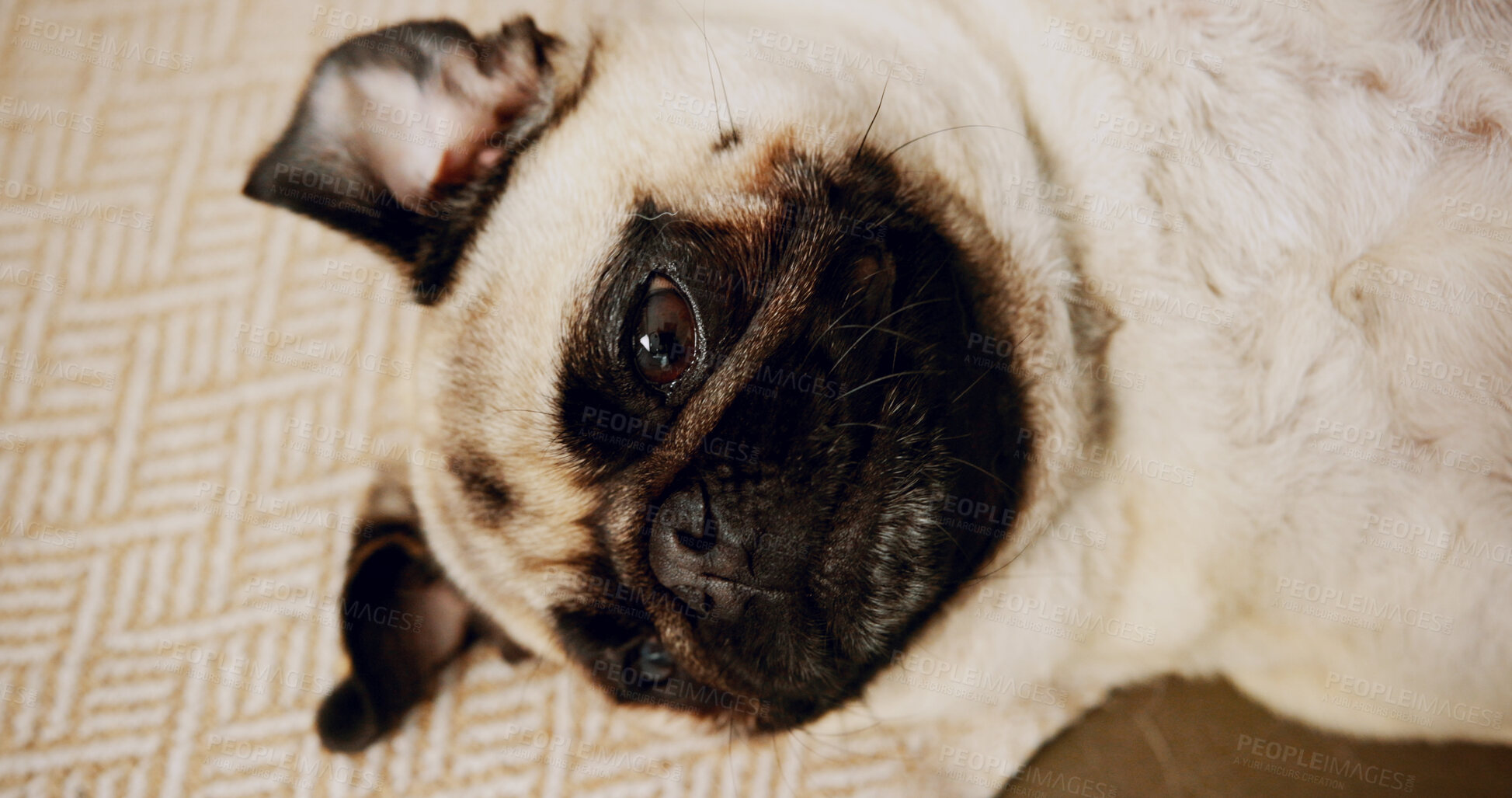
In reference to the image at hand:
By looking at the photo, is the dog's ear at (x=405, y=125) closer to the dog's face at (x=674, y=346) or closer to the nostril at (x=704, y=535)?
the dog's face at (x=674, y=346)

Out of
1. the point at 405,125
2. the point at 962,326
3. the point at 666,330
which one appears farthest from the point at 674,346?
the point at 405,125

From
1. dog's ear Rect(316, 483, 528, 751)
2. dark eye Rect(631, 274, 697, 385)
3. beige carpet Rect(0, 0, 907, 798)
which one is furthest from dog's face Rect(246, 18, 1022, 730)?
beige carpet Rect(0, 0, 907, 798)

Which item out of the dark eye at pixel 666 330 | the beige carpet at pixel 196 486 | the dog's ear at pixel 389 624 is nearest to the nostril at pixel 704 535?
the dark eye at pixel 666 330

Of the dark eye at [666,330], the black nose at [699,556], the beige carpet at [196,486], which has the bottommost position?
the beige carpet at [196,486]

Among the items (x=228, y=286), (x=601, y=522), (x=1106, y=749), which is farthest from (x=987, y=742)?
(x=228, y=286)

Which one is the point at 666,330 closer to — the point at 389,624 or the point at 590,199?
the point at 590,199

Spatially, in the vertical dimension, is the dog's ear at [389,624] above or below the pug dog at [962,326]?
below

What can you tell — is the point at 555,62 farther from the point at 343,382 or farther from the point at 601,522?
the point at 343,382

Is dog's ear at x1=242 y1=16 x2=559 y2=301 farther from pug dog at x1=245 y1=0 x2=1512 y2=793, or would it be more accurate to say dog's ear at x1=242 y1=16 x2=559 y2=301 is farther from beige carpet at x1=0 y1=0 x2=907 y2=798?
beige carpet at x1=0 y1=0 x2=907 y2=798
